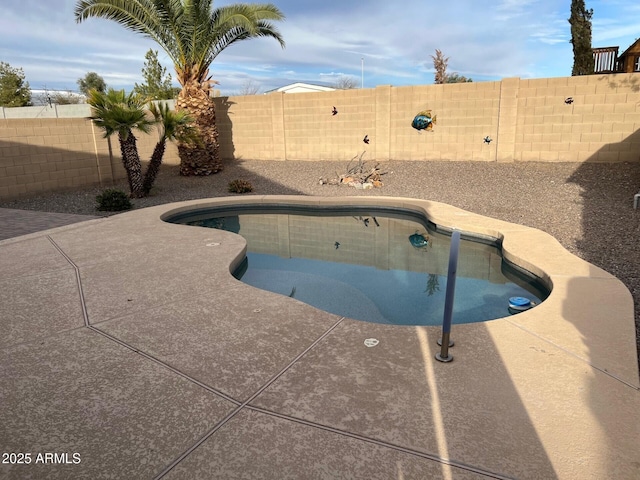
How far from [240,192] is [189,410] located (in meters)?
11.7

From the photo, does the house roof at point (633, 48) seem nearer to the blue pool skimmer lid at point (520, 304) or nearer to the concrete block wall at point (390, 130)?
the concrete block wall at point (390, 130)

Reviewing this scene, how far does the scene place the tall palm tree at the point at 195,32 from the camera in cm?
1521

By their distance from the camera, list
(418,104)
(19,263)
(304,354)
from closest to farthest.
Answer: (304,354), (19,263), (418,104)

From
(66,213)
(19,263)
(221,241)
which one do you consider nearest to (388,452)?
(221,241)

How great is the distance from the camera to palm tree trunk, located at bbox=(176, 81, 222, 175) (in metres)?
16.8

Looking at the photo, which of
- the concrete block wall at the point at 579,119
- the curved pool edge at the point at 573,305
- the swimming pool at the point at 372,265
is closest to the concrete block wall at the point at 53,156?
the swimming pool at the point at 372,265

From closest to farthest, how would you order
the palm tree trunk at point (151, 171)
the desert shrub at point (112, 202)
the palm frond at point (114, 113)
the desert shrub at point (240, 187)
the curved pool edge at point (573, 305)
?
the curved pool edge at point (573, 305)
the desert shrub at point (112, 202)
the palm frond at point (114, 113)
the palm tree trunk at point (151, 171)
the desert shrub at point (240, 187)

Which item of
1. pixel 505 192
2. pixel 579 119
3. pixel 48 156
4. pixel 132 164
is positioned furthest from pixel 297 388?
pixel 579 119

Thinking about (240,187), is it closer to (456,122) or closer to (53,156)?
(53,156)

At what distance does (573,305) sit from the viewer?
15.5 feet

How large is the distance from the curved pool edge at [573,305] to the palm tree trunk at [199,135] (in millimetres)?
10852

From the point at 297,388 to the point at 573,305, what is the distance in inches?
127

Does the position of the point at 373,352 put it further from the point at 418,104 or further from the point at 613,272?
the point at 418,104

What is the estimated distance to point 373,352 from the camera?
12.5 ft
